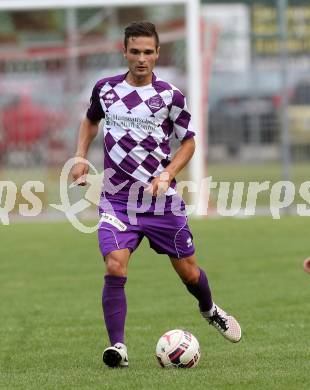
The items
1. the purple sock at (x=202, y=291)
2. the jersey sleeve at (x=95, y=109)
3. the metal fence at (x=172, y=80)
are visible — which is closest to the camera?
the jersey sleeve at (x=95, y=109)

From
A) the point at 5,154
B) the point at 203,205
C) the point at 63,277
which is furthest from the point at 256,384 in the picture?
the point at 5,154

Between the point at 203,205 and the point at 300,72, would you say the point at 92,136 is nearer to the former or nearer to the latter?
the point at 203,205

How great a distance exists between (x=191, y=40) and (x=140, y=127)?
1278 centimetres

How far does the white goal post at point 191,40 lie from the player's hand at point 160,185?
1186 cm

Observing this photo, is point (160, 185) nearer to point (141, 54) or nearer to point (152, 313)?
point (141, 54)

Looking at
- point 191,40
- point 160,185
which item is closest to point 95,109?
point 160,185

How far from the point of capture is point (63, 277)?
39.1 ft

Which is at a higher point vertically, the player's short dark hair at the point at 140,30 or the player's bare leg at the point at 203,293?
the player's short dark hair at the point at 140,30

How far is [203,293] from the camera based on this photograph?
7.36 metres

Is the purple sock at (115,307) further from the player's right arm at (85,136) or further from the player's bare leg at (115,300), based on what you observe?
the player's right arm at (85,136)

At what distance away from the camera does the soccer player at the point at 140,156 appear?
6914mm

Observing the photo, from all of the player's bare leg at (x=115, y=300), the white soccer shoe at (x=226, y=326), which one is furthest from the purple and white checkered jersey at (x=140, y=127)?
the white soccer shoe at (x=226, y=326)

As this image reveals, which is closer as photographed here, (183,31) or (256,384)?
(256,384)

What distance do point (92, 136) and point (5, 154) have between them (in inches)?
517
